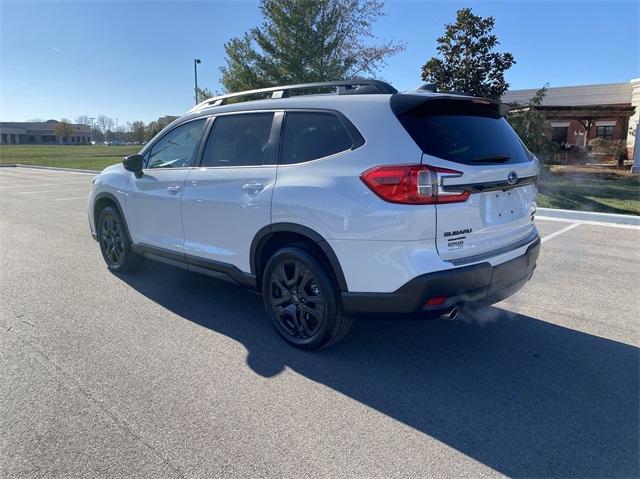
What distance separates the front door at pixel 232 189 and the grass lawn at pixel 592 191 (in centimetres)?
839

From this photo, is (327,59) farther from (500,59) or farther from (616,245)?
(616,245)

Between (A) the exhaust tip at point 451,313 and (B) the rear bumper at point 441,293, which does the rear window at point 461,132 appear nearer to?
(B) the rear bumper at point 441,293

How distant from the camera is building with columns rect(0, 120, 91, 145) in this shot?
121 metres

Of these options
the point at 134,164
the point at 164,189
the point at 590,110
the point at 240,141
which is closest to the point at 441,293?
the point at 240,141

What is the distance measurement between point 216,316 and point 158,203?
1321 mm

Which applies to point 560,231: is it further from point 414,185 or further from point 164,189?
point 164,189

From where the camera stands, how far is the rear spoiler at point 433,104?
3156mm

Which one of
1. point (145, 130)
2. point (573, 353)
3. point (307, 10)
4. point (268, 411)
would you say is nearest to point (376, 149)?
point (268, 411)

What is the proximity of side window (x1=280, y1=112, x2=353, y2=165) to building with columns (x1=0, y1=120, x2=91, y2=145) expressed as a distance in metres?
134

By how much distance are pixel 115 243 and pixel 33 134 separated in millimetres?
143880

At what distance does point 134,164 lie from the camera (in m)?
5.00

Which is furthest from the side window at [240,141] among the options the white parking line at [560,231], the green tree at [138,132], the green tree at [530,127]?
the green tree at [138,132]

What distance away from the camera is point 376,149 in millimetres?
3080

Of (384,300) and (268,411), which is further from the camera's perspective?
(384,300)
